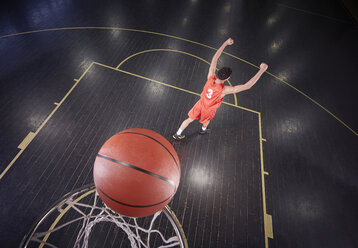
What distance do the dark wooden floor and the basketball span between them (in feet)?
6.41

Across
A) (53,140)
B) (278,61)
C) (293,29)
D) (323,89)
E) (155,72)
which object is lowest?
(53,140)

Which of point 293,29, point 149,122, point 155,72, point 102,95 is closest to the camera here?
point 149,122

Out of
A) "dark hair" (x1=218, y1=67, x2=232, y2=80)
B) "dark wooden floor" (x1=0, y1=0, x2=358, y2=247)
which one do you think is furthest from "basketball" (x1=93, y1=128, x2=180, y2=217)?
"dark wooden floor" (x1=0, y1=0, x2=358, y2=247)

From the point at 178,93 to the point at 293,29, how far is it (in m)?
7.05

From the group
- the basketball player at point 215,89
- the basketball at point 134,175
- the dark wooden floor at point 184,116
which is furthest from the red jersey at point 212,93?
the basketball at point 134,175

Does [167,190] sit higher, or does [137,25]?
[137,25]

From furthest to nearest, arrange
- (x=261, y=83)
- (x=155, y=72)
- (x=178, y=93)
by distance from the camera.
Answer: (x=261, y=83) < (x=155, y=72) < (x=178, y=93)

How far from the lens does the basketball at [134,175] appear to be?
4.08ft

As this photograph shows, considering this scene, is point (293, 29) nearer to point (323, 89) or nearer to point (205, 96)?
point (323, 89)

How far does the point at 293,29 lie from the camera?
8.10m

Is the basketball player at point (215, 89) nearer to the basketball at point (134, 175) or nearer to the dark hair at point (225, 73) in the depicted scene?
the dark hair at point (225, 73)

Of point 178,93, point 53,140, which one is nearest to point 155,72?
point 178,93

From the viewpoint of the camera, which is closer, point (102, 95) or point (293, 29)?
point (102, 95)

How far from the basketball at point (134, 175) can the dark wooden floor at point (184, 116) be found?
195 cm
